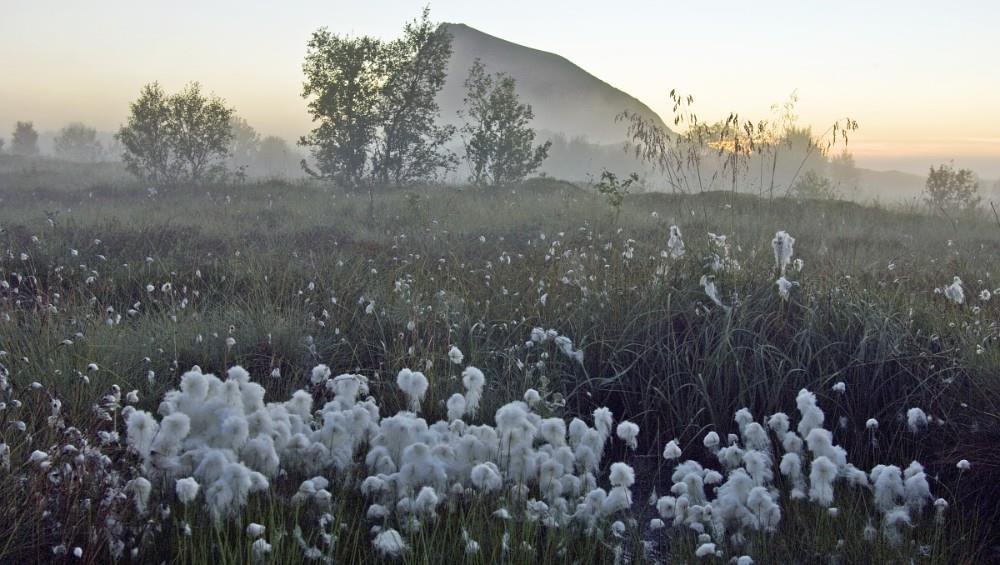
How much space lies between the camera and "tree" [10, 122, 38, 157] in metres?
76.7

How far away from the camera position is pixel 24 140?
253 ft

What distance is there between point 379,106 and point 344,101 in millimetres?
1089

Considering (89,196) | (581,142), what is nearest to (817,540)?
(89,196)

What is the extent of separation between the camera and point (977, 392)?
11.9 ft

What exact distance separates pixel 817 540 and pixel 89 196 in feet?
66.3

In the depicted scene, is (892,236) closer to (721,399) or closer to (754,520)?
(721,399)

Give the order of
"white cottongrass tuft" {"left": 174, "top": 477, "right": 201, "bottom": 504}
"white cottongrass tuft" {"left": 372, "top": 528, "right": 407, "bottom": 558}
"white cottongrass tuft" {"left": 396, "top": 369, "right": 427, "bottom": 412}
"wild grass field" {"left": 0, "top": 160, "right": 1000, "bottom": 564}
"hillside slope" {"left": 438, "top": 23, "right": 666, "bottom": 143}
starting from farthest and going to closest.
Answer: "hillside slope" {"left": 438, "top": 23, "right": 666, "bottom": 143} < "white cottongrass tuft" {"left": 396, "top": 369, "right": 427, "bottom": 412} < "wild grass field" {"left": 0, "top": 160, "right": 1000, "bottom": 564} < "white cottongrass tuft" {"left": 372, "top": 528, "right": 407, "bottom": 558} < "white cottongrass tuft" {"left": 174, "top": 477, "right": 201, "bottom": 504}

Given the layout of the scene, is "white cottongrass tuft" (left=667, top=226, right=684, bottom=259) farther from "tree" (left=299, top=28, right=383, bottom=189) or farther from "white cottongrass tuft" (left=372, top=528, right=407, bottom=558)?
"tree" (left=299, top=28, right=383, bottom=189)

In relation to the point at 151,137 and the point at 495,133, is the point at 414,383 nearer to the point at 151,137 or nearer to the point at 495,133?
the point at 495,133

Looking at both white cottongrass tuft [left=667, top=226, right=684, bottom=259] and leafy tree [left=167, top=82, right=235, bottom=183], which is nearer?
white cottongrass tuft [left=667, top=226, right=684, bottom=259]

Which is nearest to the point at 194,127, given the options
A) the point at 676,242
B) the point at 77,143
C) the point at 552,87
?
the point at 676,242

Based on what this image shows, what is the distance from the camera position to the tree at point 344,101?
2158 cm

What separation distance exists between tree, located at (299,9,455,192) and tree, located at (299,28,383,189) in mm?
29

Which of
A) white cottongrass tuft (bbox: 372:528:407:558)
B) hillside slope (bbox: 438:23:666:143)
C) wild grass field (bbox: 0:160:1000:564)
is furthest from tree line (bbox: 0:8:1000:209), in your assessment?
hillside slope (bbox: 438:23:666:143)
